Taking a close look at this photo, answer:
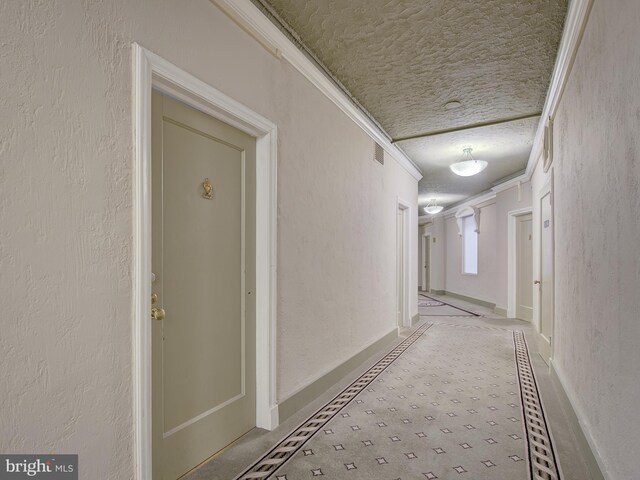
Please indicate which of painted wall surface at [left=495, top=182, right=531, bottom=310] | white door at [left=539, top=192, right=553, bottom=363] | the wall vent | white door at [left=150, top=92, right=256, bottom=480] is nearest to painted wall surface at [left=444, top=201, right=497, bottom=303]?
painted wall surface at [left=495, top=182, right=531, bottom=310]

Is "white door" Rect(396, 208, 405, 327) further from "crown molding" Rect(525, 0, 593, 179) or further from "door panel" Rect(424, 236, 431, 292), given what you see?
"door panel" Rect(424, 236, 431, 292)

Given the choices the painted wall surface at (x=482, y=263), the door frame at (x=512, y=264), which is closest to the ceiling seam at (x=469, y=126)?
the door frame at (x=512, y=264)

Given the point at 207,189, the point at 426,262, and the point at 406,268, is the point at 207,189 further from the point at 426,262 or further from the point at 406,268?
the point at 426,262

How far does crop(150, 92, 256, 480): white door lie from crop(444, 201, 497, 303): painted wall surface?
7.48 meters

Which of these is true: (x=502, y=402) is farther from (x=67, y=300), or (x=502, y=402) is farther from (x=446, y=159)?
(x=446, y=159)

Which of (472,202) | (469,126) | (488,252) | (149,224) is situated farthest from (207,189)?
(472,202)

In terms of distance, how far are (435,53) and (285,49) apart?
1226 millimetres

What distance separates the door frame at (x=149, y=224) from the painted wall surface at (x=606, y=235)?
190 centimetres

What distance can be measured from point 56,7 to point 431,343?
200 inches

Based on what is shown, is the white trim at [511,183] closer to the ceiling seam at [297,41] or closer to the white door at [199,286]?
the ceiling seam at [297,41]

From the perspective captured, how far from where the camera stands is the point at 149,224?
1.61 meters

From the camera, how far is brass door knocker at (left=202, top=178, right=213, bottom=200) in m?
Result: 2.09

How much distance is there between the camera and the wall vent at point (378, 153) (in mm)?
4660

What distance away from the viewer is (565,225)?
10.1ft
